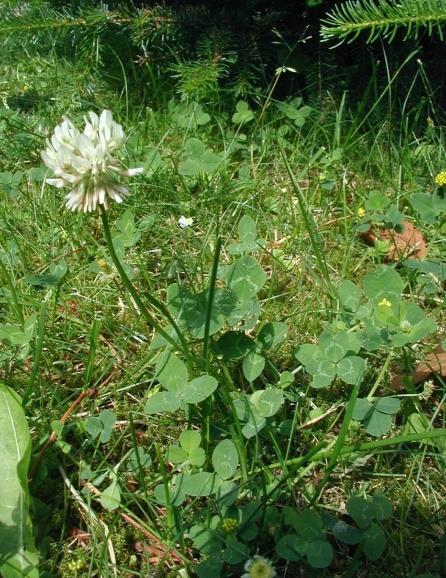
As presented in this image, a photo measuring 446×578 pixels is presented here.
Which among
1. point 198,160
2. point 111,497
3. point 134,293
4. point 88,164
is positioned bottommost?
point 111,497

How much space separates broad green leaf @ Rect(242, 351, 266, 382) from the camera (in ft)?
5.52

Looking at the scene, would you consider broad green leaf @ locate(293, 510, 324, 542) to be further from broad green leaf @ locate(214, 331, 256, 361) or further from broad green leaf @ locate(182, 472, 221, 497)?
broad green leaf @ locate(214, 331, 256, 361)

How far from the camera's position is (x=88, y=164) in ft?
4.41

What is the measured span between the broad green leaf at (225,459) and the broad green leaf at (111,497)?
0.73 feet

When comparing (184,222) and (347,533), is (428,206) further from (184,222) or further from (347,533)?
(347,533)

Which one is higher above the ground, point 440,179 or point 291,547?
point 440,179

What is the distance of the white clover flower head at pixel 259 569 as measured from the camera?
→ 1420 mm

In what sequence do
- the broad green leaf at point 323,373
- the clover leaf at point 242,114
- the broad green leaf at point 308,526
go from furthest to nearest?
the clover leaf at point 242,114
the broad green leaf at point 323,373
the broad green leaf at point 308,526

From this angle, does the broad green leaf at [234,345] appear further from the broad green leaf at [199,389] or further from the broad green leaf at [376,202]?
the broad green leaf at [376,202]

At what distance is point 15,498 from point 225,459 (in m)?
0.44

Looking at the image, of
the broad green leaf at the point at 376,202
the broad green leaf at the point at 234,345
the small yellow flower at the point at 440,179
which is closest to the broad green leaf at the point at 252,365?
the broad green leaf at the point at 234,345

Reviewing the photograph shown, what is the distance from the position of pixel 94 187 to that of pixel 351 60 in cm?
170

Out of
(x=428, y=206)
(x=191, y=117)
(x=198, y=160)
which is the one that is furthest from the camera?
(x=191, y=117)

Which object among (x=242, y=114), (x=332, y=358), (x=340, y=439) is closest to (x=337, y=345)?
(x=332, y=358)
